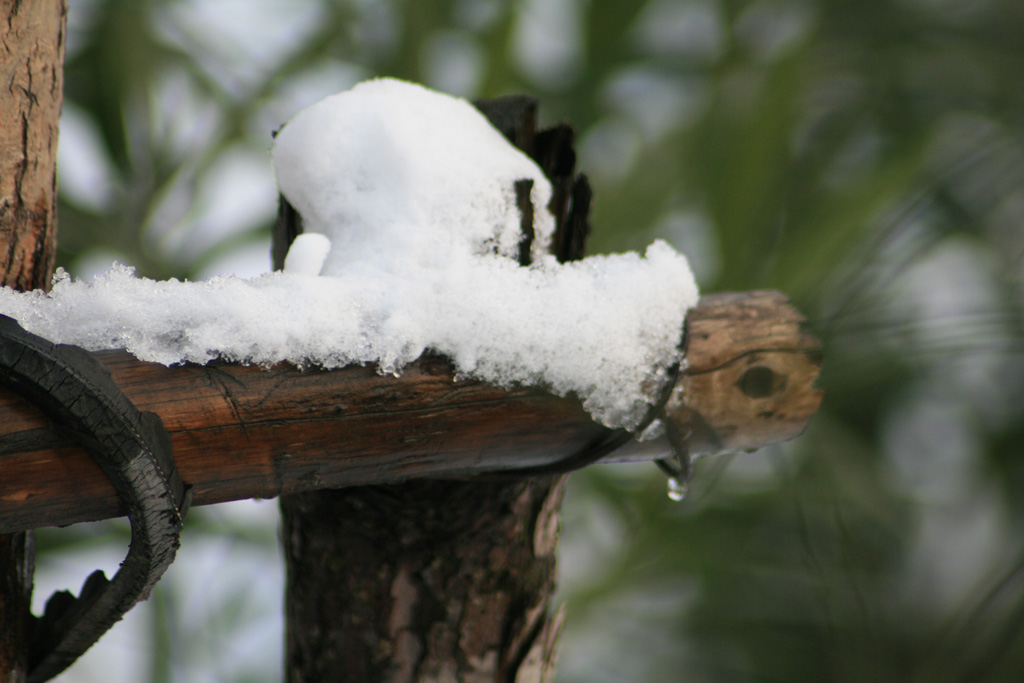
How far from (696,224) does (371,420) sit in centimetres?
175

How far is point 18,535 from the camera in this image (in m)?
0.43

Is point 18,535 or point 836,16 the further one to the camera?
point 836,16

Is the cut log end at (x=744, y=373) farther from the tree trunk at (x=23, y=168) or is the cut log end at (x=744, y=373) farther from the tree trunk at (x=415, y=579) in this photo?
the tree trunk at (x=23, y=168)

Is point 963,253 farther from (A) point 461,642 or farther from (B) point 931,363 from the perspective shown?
(A) point 461,642

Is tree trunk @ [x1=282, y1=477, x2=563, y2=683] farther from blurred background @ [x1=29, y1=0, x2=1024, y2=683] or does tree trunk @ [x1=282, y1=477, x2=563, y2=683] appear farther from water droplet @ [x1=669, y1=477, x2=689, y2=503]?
blurred background @ [x1=29, y1=0, x2=1024, y2=683]

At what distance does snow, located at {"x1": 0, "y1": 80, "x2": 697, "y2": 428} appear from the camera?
1.20ft

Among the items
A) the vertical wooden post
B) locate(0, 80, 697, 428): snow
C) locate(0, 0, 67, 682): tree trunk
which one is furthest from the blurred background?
locate(0, 0, 67, 682): tree trunk

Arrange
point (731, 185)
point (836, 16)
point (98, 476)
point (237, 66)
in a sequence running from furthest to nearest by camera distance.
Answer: point (836, 16), point (237, 66), point (731, 185), point (98, 476)

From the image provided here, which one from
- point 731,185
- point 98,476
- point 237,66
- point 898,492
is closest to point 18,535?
point 98,476

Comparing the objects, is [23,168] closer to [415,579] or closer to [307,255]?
[307,255]

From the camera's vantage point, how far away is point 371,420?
40 centimetres

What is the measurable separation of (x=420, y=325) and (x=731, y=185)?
139 centimetres

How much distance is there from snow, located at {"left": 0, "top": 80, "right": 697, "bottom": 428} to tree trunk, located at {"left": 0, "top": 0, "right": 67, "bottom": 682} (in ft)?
0.25

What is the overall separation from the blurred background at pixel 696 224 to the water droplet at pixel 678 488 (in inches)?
32.8
